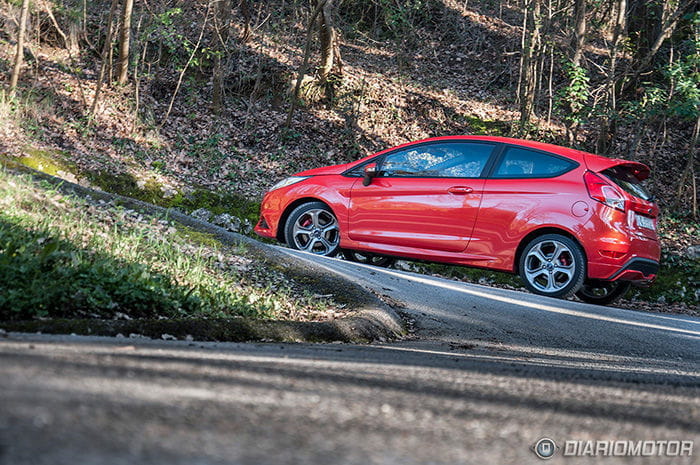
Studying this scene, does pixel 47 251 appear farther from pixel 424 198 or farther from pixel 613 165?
pixel 613 165

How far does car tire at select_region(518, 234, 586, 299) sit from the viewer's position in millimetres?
7945

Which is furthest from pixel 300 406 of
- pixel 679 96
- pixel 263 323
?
pixel 679 96

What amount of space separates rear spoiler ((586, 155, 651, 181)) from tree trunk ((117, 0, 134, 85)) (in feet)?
37.6

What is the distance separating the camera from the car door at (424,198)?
338 inches

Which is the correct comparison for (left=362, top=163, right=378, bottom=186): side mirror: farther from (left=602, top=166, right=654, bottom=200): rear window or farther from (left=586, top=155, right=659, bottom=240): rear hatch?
(left=602, top=166, right=654, bottom=200): rear window

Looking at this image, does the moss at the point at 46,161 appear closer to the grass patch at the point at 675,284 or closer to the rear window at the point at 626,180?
the rear window at the point at 626,180

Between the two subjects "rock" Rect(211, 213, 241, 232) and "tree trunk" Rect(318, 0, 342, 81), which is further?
"tree trunk" Rect(318, 0, 342, 81)

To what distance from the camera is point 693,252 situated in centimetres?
1254

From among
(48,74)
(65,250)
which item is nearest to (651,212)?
(65,250)

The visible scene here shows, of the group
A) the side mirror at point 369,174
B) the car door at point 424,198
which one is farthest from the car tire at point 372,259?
the side mirror at point 369,174

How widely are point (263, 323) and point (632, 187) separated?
5353 millimetres

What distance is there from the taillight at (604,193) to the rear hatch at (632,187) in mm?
76

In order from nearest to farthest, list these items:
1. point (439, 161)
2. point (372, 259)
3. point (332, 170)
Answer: point (439, 161), point (332, 170), point (372, 259)

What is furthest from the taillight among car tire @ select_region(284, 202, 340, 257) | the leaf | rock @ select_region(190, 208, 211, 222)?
rock @ select_region(190, 208, 211, 222)
